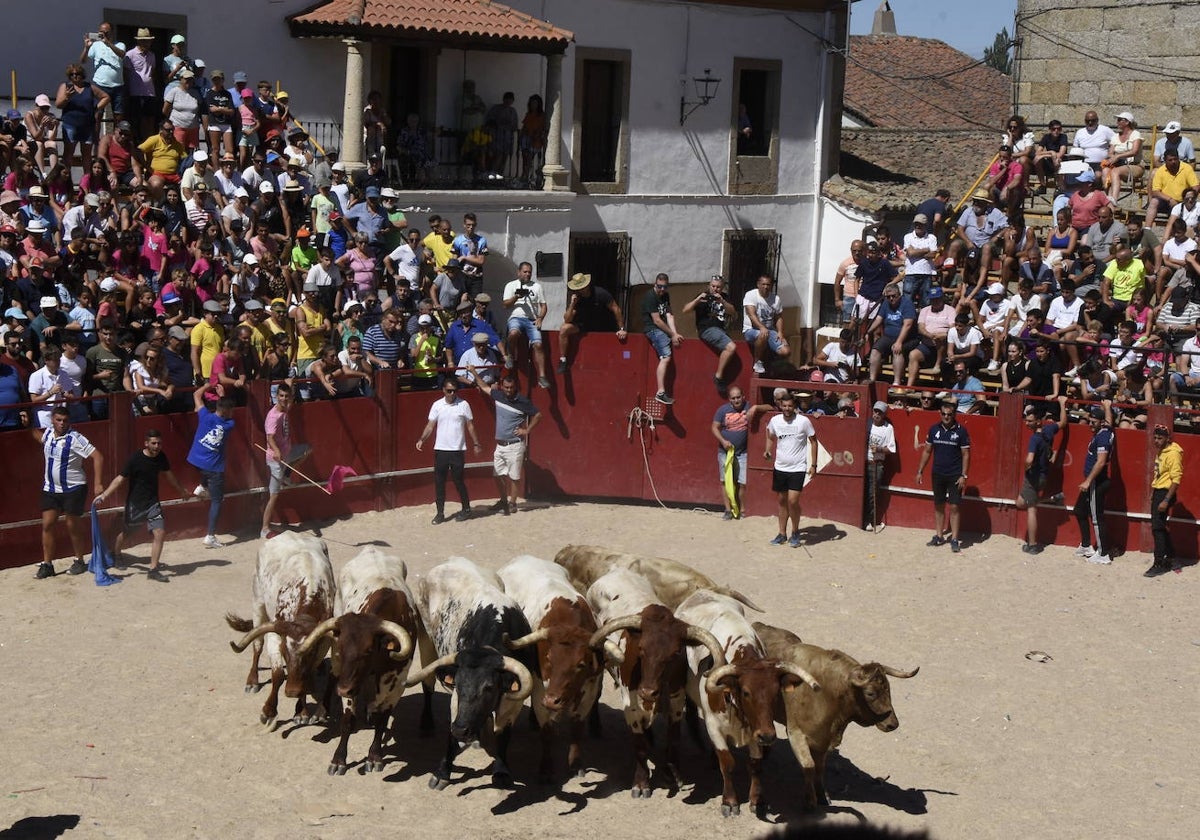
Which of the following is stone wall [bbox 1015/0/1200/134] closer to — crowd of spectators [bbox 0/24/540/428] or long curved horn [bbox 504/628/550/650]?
crowd of spectators [bbox 0/24/540/428]

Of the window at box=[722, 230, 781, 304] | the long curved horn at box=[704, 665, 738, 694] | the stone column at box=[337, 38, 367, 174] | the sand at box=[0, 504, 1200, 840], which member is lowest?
the sand at box=[0, 504, 1200, 840]

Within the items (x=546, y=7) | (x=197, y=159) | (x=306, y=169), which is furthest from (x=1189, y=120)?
(x=197, y=159)

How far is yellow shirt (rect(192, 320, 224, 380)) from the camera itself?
17625 millimetres

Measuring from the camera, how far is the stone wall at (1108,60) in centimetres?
2609

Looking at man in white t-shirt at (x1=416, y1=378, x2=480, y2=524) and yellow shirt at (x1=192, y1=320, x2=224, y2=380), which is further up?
yellow shirt at (x1=192, y1=320, x2=224, y2=380)

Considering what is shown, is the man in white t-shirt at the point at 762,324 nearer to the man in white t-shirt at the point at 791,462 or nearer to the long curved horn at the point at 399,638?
the man in white t-shirt at the point at 791,462

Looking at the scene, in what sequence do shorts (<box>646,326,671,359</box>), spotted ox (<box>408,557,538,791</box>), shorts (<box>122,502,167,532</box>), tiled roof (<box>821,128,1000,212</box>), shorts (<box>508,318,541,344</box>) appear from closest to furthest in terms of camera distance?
spotted ox (<box>408,557,538,791</box>)
shorts (<box>122,502,167,532</box>)
shorts (<box>646,326,671,359</box>)
shorts (<box>508,318,541,344</box>)
tiled roof (<box>821,128,1000,212</box>)

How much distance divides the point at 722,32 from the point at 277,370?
44.3 feet

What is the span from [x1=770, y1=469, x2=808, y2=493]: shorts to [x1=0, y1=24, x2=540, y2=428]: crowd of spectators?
3.93 m

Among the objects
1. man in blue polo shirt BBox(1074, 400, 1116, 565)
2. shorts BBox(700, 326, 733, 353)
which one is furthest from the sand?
shorts BBox(700, 326, 733, 353)

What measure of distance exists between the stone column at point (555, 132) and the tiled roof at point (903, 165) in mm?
6126

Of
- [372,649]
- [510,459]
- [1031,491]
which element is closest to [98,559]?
[372,649]

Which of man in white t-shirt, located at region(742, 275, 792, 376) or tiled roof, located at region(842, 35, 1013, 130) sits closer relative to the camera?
man in white t-shirt, located at region(742, 275, 792, 376)

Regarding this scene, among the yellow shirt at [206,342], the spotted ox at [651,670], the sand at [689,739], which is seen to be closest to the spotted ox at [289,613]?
the sand at [689,739]
